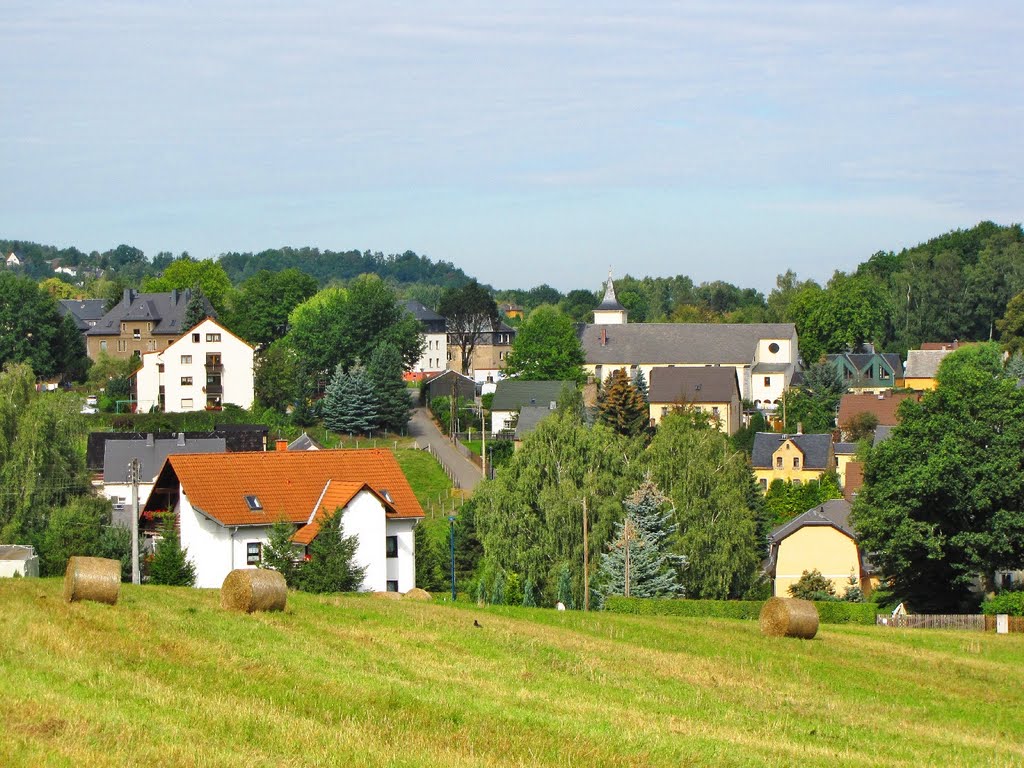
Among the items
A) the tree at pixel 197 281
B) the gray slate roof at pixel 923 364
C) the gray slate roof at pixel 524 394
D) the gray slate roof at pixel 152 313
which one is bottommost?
the gray slate roof at pixel 524 394

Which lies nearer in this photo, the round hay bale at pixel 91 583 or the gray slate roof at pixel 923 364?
the round hay bale at pixel 91 583

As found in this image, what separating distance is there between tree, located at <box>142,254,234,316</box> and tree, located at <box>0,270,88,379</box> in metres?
28.0

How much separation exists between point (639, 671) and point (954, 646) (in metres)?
12.0

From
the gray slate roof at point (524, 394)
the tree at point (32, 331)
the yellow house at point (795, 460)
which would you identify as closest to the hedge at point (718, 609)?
the yellow house at point (795, 460)

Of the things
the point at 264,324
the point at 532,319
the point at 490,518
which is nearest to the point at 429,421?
the point at 532,319

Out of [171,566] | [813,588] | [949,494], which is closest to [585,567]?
[813,588]

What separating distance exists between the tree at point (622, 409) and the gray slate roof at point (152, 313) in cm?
4095

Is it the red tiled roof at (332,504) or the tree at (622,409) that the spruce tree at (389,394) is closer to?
the tree at (622,409)

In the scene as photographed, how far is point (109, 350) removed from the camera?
11694 centimetres

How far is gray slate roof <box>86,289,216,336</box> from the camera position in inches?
4619

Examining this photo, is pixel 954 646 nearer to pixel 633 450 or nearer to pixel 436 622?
pixel 436 622

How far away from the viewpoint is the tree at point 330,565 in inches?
1666

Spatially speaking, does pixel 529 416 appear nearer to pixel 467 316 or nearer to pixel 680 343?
pixel 680 343

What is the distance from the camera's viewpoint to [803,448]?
263ft
